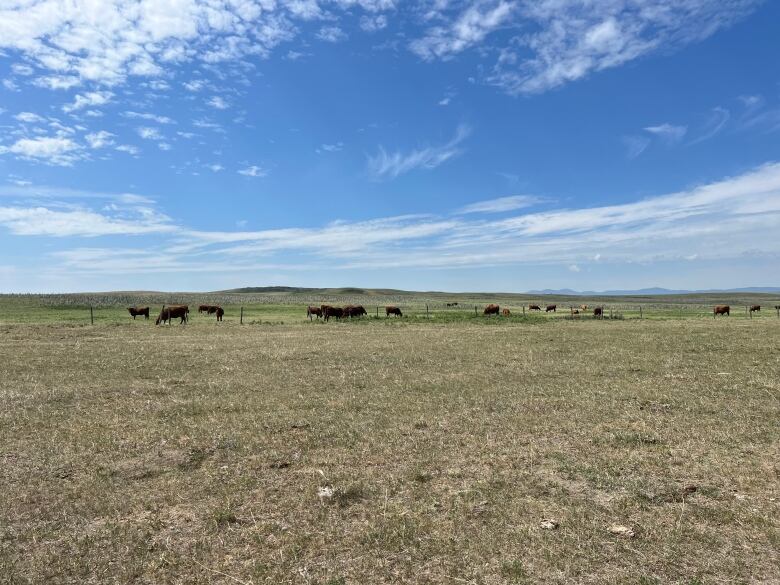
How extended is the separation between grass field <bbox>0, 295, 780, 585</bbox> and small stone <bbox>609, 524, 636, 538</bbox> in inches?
3.5

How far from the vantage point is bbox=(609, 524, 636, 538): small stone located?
565cm

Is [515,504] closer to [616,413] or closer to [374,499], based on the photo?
[374,499]

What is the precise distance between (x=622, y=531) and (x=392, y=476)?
3.15 m

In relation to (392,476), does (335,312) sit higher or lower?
higher

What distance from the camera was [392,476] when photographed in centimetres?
752

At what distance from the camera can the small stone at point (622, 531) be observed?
5.65 metres

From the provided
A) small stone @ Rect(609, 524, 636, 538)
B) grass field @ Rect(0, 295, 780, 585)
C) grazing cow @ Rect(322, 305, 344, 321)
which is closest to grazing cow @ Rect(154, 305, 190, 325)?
grazing cow @ Rect(322, 305, 344, 321)

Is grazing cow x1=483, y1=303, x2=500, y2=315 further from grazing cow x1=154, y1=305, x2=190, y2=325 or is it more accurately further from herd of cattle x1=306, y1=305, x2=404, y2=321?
grazing cow x1=154, y1=305, x2=190, y2=325

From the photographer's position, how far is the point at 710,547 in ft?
17.6

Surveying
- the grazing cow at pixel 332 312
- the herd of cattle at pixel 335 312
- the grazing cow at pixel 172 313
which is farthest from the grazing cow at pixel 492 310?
the grazing cow at pixel 172 313

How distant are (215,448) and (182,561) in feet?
12.3

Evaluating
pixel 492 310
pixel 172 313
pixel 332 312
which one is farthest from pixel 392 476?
pixel 492 310

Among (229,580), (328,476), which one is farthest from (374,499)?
(229,580)

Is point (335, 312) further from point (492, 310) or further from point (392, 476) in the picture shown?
point (392, 476)
